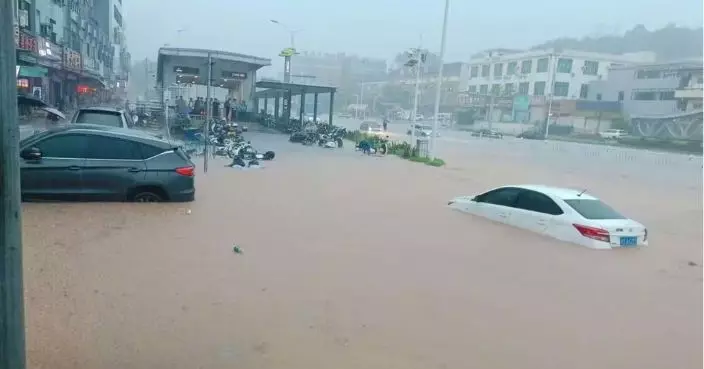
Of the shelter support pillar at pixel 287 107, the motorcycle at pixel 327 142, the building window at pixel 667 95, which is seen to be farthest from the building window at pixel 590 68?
the motorcycle at pixel 327 142

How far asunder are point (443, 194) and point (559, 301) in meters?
9.95

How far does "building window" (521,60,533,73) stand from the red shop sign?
78715mm

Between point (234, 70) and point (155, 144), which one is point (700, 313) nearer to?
point (155, 144)

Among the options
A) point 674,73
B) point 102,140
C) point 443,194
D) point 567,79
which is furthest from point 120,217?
point 567,79

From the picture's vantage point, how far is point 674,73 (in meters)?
67.4

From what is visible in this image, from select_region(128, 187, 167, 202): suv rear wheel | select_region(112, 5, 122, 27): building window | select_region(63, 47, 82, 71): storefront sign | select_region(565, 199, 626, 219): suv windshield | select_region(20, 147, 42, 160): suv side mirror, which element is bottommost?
select_region(128, 187, 167, 202): suv rear wheel

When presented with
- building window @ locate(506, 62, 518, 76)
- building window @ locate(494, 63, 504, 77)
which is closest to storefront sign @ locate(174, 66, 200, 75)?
building window @ locate(506, 62, 518, 76)

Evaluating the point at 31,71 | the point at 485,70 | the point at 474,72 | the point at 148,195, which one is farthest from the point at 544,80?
the point at 148,195

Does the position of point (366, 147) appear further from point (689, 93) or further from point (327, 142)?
point (689, 93)

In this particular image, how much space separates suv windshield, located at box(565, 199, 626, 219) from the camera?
9.91 metres

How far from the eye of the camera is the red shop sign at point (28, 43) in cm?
2339

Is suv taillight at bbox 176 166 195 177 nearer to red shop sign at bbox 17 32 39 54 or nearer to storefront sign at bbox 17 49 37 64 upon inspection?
red shop sign at bbox 17 32 39 54

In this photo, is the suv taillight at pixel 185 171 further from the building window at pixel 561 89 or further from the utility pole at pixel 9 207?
the building window at pixel 561 89

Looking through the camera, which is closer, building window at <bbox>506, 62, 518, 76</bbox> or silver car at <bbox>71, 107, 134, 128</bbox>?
silver car at <bbox>71, 107, 134, 128</bbox>
